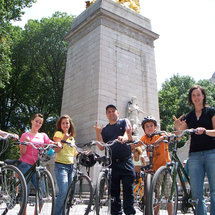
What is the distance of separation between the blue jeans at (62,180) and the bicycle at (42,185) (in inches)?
5.2

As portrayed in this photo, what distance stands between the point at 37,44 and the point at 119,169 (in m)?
19.1

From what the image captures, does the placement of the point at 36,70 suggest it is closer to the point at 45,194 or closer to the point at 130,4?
the point at 130,4

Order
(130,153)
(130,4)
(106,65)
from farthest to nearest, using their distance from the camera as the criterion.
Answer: (130,4), (106,65), (130,153)

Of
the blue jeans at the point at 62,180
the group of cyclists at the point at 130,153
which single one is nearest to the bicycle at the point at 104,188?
the group of cyclists at the point at 130,153

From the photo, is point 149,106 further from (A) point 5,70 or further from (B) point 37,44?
(B) point 37,44


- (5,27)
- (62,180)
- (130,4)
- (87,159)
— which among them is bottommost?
(62,180)

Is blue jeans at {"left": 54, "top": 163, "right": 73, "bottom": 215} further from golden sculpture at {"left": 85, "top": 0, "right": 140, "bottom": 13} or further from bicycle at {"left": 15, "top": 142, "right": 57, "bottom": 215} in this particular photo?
golden sculpture at {"left": 85, "top": 0, "right": 140, "bottom": 13}

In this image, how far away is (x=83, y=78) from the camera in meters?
12.7

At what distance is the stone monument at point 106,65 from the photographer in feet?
38.4

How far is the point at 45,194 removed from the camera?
402 centimetres

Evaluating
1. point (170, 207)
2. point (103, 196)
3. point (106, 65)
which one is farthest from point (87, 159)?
point (106, 65)

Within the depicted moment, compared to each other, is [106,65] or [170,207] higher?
[106,65]

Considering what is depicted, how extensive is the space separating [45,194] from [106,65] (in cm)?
891

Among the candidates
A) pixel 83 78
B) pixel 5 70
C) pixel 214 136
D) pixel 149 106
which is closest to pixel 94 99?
pixel 83 78
